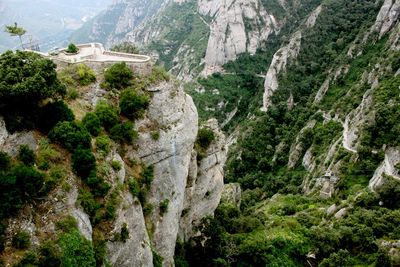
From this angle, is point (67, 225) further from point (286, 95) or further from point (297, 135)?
point (286, 95)

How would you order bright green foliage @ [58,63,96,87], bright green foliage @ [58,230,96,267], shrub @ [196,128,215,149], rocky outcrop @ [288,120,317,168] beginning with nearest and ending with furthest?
bright green foliage @ [58,230,96,267]
bright green foliage @ [58,63,96,87]
shrub @ [196,128,215,149]
rocky outcrop @ [288,120,317,168]

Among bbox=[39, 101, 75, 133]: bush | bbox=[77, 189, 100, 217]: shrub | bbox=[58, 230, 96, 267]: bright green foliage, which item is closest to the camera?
bbox=[58, 230, 96, 267]: bright green foliage

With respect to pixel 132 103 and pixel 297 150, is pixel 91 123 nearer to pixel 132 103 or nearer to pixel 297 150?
pixel 132 103

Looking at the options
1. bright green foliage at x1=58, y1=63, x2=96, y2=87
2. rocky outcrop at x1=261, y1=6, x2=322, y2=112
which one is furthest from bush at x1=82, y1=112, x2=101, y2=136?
rocky outcrop at x1=261, y1=6, x2=322, y2=112

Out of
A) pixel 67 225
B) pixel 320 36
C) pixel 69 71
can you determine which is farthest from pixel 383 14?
pixel 67 225

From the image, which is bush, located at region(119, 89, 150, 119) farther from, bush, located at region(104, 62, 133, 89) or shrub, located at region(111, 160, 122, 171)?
shrub, located at region(111, 160, 122, 171)

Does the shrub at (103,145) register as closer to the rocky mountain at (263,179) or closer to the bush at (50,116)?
the rocky mountain at (263,179)

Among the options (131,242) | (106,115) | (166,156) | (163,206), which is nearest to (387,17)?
(166,156)
